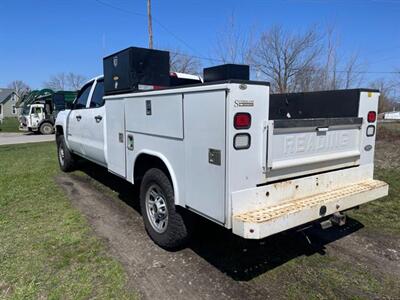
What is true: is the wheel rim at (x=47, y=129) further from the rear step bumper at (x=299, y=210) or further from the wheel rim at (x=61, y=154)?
the rear step bumper at (x=299, y=210)

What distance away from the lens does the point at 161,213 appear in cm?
356

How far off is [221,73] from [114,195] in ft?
10.1

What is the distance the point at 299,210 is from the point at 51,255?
2.69 metres

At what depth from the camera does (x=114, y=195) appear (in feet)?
18.6

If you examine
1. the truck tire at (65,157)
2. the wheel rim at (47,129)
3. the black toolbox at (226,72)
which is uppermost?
the black toolbox at (226,72)

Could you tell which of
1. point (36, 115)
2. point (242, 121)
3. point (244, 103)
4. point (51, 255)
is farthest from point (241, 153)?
point (36, 115)

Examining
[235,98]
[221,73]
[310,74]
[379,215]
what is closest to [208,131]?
[235,98]

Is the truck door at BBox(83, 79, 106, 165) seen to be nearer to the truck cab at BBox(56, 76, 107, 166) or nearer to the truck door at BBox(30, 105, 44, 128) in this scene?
the truck cab at BBox(56, 76, 107, 166)

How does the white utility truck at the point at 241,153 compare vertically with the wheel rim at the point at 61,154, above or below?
above

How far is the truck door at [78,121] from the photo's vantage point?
19.1 feet

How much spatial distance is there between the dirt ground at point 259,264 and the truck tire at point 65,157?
3.46 meters

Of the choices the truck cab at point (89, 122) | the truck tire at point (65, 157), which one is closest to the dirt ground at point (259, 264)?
the truck cab at point (89, 122)

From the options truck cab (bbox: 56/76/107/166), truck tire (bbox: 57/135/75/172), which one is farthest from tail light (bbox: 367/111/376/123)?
truck tire (bbox: 57/135/75/172)

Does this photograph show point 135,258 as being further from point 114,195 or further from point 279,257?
point 114,195
